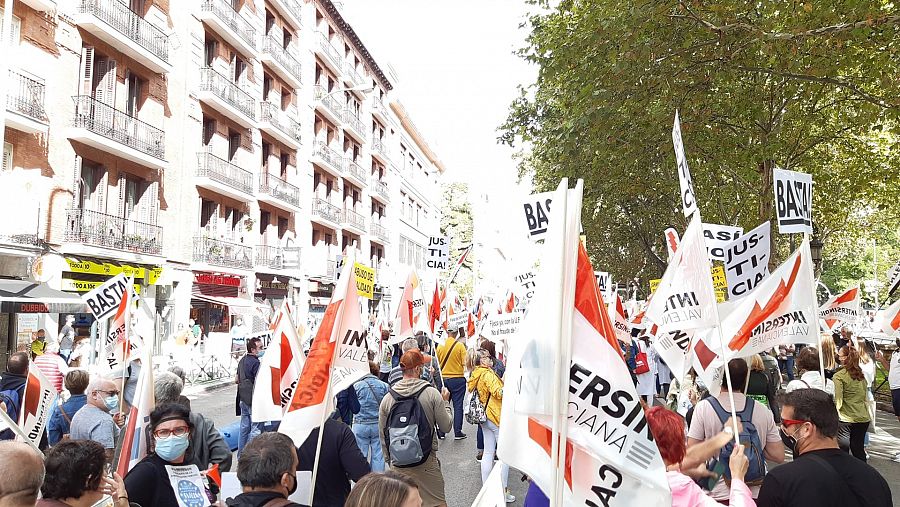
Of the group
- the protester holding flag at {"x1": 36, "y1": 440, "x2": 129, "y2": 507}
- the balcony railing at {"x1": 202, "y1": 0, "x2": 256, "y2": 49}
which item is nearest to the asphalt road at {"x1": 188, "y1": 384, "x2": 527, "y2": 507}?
the protester holding flag at {"x1": 36, "y1": 440, "x2": 129, "y2": 507}

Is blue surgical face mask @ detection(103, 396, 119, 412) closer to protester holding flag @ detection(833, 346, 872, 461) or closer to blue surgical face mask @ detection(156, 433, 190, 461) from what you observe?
blue surgical face mask @ detection(156, 433, 190, 461)

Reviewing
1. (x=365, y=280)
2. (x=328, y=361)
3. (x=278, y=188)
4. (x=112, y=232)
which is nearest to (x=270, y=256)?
(x=278, y=188)

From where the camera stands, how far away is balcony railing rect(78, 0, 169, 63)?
63.9ft

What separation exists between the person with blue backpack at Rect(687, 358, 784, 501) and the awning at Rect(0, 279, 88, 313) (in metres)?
11.4

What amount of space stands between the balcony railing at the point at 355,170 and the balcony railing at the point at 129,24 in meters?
19.4

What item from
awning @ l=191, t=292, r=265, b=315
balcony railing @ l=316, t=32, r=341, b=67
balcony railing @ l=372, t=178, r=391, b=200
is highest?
balcony railing @ l=316, t=32, r=341, b=67

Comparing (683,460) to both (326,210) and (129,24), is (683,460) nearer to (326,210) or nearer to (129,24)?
(129,24)

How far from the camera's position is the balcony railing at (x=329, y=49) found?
37.4 metres

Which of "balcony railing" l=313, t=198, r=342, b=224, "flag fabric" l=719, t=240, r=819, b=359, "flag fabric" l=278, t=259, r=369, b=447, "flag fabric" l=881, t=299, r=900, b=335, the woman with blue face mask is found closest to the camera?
the woman with blue face mask

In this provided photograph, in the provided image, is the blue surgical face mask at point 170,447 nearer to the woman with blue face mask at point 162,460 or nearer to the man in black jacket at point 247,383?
the woman with blue face mask at point 162,460

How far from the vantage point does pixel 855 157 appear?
67.9 ft

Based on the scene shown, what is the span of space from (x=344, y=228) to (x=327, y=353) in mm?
36981

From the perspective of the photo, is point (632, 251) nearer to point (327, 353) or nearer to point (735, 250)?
point (735, 250)

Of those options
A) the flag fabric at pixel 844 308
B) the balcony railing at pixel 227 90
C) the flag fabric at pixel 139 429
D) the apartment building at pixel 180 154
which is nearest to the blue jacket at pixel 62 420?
the flag fabric at pixel 139 429
